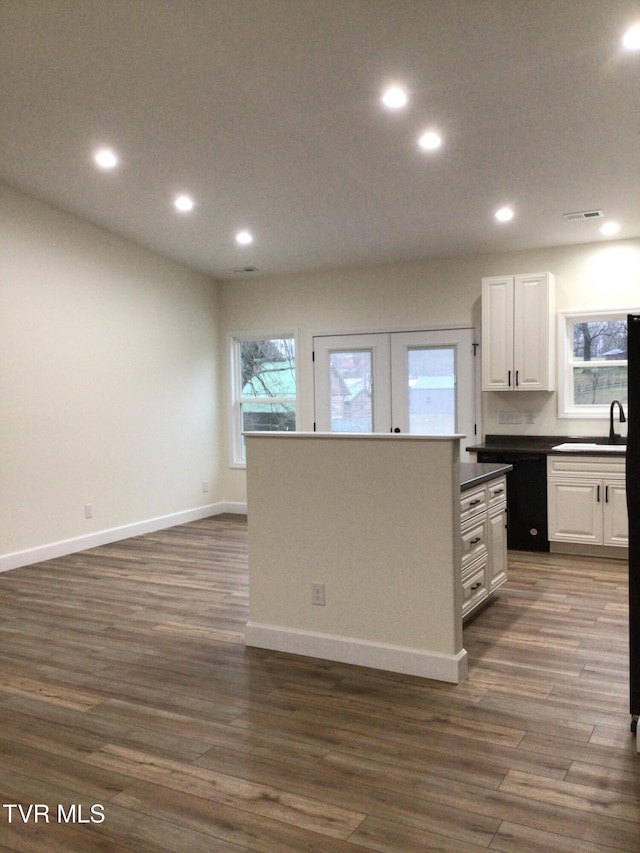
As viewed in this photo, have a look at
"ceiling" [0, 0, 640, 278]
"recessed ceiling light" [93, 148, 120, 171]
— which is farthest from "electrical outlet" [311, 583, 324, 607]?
"recessed ceiling light" [93, 148, 120, 171]

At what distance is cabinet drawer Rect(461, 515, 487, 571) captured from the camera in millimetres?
3605

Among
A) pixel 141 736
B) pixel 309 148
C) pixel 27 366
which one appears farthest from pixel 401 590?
pixel 27 366

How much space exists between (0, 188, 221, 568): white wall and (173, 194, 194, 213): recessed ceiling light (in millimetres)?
968

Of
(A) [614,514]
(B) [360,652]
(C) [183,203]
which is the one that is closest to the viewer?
(B) [360,652]

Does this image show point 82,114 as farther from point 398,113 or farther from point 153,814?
point 153,814

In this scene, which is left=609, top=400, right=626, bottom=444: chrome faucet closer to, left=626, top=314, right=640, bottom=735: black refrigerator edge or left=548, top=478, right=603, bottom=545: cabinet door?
left=548, top=478, right=603, bottom=545: cabinet door

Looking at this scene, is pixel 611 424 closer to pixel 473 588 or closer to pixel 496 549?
pixel 496 549

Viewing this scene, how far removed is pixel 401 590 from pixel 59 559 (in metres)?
3.55

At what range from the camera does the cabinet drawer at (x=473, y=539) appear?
361 cm

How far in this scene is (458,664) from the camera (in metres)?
2.99

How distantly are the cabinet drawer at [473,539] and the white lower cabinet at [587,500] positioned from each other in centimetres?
182

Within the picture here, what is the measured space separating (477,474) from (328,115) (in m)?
2.26

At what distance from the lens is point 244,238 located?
6.36 metres

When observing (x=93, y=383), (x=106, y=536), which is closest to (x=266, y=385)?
(x=93, y=383)
